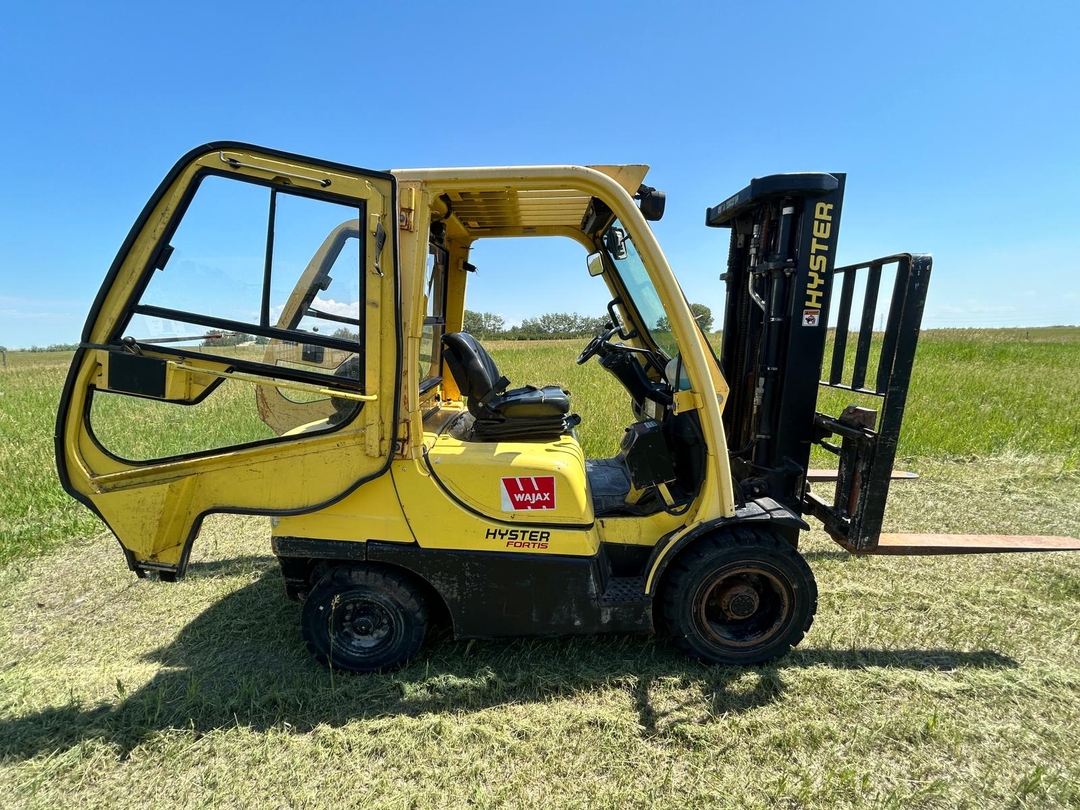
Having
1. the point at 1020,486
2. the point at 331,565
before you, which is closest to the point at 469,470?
the point at 331,565

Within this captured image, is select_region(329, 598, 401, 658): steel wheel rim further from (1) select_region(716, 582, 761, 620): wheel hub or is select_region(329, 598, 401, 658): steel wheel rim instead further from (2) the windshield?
(2) the windshield

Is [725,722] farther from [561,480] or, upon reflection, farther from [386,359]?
[386,359]

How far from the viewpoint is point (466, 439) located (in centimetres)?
291

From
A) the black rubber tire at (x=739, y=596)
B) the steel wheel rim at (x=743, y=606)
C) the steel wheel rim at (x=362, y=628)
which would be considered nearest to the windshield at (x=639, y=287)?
the black rubber tire at (x=739, y=596)

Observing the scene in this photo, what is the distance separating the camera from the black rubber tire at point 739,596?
2.70 m

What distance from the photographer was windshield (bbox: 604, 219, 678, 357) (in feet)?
10.2

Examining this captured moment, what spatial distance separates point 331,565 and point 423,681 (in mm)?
788

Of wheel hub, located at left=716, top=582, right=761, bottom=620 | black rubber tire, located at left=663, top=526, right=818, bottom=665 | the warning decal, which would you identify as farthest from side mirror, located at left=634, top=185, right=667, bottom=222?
wheel hub, located at left=716, top=582, right=761, bottom=620

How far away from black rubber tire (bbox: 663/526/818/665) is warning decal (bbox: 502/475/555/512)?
844 mm

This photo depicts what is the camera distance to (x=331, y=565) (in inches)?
108

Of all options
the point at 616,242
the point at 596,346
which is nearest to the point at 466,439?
the point at 596,346

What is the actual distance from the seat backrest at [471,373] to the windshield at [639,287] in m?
1.05

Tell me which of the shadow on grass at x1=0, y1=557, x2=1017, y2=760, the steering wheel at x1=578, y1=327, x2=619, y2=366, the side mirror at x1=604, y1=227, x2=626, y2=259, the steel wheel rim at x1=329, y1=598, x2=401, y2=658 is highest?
the side mirror at x1=604, y1=227, x2=626, y2=259

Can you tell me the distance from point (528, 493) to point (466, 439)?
0.57 meters
